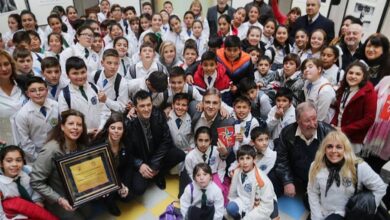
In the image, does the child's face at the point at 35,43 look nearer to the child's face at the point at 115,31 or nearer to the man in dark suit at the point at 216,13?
the child's face at the point at 115,31

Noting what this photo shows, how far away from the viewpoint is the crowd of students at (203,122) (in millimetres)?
2551

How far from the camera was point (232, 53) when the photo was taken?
12.9ft

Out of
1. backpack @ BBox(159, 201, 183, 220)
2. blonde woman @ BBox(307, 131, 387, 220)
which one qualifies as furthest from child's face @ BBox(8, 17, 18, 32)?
blonde woman @ BBox(307, 131, 387, 220)

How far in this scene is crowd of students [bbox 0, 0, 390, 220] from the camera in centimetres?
255

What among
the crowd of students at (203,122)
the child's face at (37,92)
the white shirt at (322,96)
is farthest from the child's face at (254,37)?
the child's face at (37,92)

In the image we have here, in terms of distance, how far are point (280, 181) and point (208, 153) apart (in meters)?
0.87

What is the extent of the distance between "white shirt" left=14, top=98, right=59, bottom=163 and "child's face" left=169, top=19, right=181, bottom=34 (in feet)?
10.1

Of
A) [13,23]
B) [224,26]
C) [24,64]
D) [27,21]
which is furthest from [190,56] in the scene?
[13,23]

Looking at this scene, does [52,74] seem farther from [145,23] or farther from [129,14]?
[129,14]

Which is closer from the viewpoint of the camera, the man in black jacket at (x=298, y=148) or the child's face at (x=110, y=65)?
the man in black jacket at (x=298, y=148)

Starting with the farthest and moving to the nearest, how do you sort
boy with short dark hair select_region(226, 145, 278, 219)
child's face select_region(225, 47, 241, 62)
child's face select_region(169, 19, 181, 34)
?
1. child's face select_region(169, 19, 181, 34)
2. child's face select_region(225, 47, 241, 62)
3. boy with short dark hair select_region(226, 145, 278, 219)

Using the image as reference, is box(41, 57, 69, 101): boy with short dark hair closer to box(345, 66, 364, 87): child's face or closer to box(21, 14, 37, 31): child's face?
box(21, 14, 37, 31): child's face

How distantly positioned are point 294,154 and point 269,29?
2.65m

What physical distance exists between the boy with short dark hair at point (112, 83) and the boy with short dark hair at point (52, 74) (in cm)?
45
